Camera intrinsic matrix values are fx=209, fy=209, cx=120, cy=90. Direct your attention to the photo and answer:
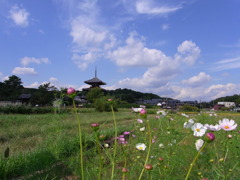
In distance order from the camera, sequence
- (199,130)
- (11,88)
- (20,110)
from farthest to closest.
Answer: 1. (11,88)
2. (20,110)
3. (199,130)

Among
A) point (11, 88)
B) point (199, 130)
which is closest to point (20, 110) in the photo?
point (199, 130)

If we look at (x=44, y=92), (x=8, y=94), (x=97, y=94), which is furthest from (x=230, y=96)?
(x=8, y=94)

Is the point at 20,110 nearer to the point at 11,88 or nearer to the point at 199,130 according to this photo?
the point at 199,130

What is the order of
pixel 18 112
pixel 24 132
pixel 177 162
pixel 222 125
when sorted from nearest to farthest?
pixel 222 125, pixel 177 162, pixel 24 132, pixel 18 112

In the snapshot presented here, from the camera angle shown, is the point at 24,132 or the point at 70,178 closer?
the point at 70,178

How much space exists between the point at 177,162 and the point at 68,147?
4.57ft

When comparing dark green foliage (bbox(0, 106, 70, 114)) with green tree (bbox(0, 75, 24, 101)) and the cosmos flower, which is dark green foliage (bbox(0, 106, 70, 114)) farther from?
green tree (bbox(0, 75, 24, 101))

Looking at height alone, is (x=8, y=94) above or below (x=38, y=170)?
above

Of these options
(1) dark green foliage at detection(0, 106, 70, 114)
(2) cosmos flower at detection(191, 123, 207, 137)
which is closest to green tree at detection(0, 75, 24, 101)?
(1) dark green foliage at detection(0, 106, 70, 114)

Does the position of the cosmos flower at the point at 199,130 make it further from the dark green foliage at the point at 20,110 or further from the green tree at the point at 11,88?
the green tree at the point at 11,88

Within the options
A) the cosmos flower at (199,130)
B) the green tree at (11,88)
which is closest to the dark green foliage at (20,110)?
the cosmos flower at (199,130)

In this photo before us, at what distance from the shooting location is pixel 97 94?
21.4 m

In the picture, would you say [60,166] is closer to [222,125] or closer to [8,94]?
[222,125]

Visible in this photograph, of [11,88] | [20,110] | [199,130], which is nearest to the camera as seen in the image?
[199,130]
